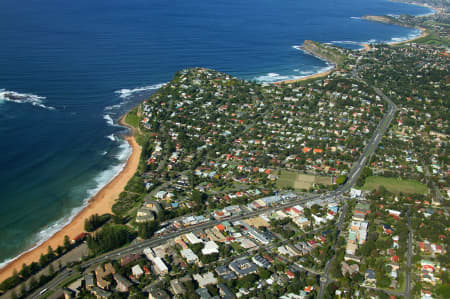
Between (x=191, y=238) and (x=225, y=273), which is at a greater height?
(x=191, y=238)

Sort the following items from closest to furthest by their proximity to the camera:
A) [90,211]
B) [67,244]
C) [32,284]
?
[32,284]
[67,244]
[90,211]

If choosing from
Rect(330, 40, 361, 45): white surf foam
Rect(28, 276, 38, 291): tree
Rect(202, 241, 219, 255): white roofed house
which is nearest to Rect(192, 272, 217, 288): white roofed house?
Rect(202, 241, 219, 255): white roofed house

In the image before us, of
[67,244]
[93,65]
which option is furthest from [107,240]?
[93,65]

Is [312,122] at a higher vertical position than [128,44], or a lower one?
lower

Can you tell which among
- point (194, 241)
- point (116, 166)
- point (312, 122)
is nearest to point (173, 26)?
point (312, 122)

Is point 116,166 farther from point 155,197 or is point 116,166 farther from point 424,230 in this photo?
point 424,230

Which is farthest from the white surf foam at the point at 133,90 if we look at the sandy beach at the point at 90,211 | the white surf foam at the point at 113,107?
the sandy beach at the point at 90,211

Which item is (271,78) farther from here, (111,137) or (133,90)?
(111,137)
